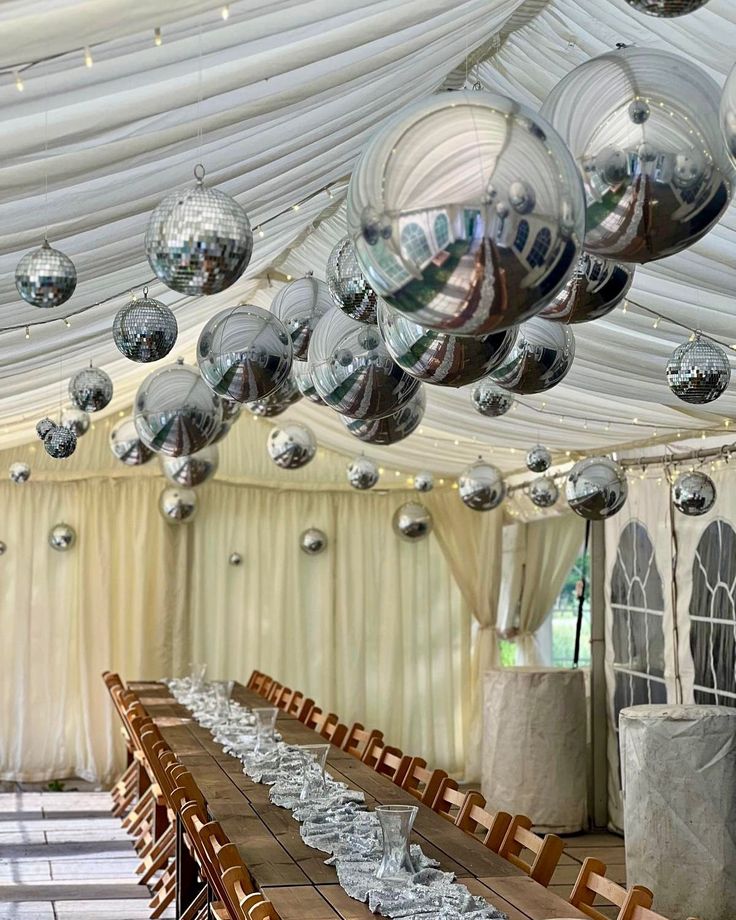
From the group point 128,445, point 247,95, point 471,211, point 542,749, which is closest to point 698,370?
point 247,95

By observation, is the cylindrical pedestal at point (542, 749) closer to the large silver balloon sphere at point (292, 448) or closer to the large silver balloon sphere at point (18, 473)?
the large silver balloon sphere at point (292, 448)

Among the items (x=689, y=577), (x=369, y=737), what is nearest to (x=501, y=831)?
(x=369, y=737)

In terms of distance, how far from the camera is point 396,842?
11.5 ft

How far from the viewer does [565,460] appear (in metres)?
Result: 8.88

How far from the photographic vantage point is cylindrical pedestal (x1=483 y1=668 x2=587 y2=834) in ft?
27.1

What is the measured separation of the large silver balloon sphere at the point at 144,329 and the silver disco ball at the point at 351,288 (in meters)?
0.63

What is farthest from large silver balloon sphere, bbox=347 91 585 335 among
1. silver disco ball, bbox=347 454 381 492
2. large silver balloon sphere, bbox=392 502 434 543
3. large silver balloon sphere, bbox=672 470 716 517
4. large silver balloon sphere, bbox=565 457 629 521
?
large silver balloon sphere, bbox=392 502 434 543

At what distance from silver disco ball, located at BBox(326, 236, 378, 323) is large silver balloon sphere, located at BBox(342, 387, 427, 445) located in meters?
0.46

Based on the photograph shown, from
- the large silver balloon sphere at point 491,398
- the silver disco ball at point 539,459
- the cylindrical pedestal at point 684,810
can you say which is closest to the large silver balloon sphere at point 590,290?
the large silver balloon sphere at point 491,398

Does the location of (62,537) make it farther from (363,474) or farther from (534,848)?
(534,848)

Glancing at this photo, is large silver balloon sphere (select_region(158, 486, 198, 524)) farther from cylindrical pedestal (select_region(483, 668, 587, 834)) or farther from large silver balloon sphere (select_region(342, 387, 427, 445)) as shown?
large silver balloon sphere (select_region(342, 387, 427, 445))

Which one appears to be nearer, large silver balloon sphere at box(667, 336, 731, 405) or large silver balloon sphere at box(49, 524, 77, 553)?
large silver balloon sphere at box(667, 336, 731, 405)

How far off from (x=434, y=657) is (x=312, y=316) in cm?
728

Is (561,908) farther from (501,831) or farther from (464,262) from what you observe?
(464,262)
